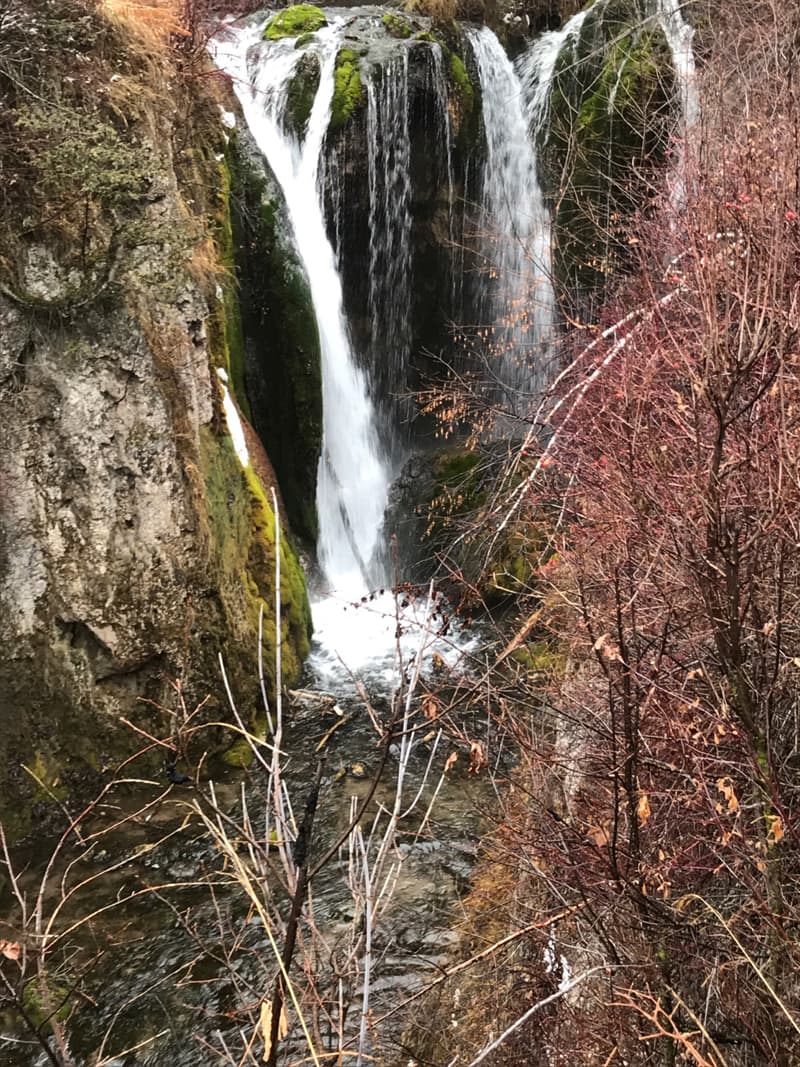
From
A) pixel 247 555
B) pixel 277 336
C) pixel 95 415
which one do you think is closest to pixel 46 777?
pixel 247 555

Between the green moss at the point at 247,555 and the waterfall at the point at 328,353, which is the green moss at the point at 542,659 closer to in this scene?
the green moss at the point at 247,555

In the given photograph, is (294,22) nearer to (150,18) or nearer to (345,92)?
(345,92)

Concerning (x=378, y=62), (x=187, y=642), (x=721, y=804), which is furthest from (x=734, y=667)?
(x=378, y=62)

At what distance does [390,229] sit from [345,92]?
1.80 metres

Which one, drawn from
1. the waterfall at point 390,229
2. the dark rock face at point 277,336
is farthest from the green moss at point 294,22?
the dark rock face at point 277,336

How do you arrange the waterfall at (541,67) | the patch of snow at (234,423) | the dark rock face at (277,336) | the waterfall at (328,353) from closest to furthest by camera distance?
the patch of snow at (234,423) < the dark rock face at (277,336) < the waterfall at (328,353) < the waterfall at (541,67)

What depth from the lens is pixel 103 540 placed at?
18.5 feet

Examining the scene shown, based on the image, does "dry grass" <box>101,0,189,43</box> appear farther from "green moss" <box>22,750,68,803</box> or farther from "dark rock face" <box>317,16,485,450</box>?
"green moss" <box>22,750,68,803</box>

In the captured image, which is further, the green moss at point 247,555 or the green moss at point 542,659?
the green moss at point 247,555

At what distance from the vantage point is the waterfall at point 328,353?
9.89 metres

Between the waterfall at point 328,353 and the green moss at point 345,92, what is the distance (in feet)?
0.33

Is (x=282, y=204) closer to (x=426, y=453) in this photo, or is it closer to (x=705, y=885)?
(x=426, y=453)

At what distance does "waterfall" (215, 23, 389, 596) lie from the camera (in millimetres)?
9891

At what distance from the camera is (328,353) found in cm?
1008
